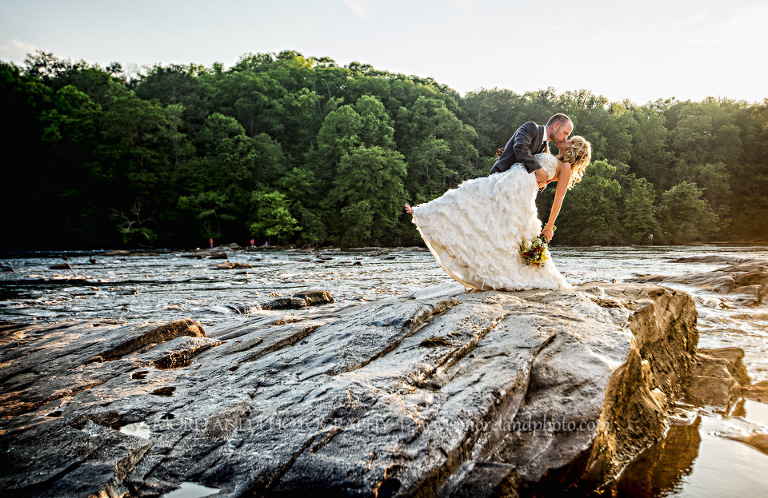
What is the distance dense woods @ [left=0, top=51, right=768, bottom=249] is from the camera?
2063 inches

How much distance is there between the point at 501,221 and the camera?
6.46m

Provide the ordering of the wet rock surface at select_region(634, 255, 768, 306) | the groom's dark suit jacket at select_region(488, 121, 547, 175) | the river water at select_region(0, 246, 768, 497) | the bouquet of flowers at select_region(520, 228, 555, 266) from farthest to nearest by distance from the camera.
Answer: the wet rock surface at select_region(634, 255, 768, 306)
the groom's dark suit jacket at select_region(488, 121, 547, 175)
the bouquet of flowers at select_region(520, 228, 555, 266)
the river water at select_region(0, 246, 768, 497)

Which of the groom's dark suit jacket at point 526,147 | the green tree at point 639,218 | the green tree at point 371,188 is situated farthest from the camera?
the green tree at point 639,218

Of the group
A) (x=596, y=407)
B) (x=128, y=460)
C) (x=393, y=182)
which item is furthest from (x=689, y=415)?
(x=393, y=182)

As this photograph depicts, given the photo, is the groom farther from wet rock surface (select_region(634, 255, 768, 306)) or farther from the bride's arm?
wet rock surface (select_region(634, 255, 768, 306))

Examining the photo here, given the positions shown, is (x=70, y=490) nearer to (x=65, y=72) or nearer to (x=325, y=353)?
(x=325, y=353)

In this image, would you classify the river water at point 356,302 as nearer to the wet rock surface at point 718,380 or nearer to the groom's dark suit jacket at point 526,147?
the wet rock surface at point 718,380

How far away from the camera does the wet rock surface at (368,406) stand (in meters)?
2.64

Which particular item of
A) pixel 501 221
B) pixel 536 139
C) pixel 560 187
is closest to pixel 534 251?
pixel 501 221

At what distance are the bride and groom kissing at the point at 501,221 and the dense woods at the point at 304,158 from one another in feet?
150

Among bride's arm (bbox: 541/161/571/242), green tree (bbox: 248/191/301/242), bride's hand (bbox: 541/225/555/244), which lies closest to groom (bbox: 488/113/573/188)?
bride's arm (bbox: 541/161/571/242)

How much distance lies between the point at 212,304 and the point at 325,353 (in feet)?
23.5

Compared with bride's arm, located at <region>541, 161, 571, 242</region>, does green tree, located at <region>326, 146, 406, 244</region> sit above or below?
above

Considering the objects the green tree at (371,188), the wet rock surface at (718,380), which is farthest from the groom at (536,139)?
the green tree at (371,188)
